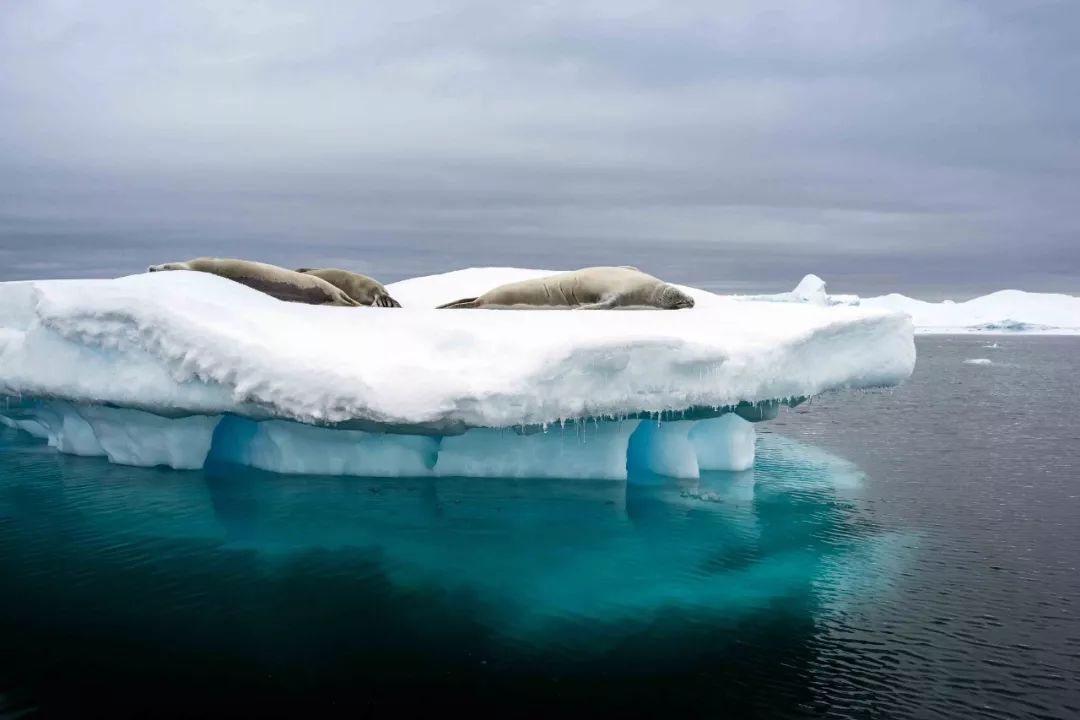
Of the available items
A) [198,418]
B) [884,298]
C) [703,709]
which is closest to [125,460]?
[198,418]

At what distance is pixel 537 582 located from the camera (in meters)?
6.22

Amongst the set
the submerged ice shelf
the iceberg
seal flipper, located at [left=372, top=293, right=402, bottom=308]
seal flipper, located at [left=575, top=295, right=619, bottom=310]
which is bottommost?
the submerged ice shelf

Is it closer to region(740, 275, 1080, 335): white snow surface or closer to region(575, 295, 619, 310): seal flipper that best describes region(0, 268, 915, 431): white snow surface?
region(575, 295, 619, 310): seal flipper

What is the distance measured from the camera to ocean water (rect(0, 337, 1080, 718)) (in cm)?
455

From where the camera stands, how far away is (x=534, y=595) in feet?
19.6

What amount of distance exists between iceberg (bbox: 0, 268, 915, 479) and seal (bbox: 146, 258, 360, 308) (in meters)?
1.46

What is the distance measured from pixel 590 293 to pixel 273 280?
13.9ft

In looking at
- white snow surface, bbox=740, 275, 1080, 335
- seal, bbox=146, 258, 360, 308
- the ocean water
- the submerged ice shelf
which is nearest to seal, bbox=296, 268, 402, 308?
seal, bbox=146, 258, 360, 308

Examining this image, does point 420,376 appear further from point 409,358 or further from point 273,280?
point 273,280

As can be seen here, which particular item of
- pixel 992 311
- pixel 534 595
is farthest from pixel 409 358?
pixel 992 311

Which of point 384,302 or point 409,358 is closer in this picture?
point 409,358

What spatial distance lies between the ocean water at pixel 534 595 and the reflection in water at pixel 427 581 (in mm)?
25

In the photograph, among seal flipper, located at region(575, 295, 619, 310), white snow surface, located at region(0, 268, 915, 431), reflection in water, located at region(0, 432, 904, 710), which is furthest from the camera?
seal flipper, located at region(575, 295, 619, 310)

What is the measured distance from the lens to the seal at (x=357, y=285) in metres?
12.2
